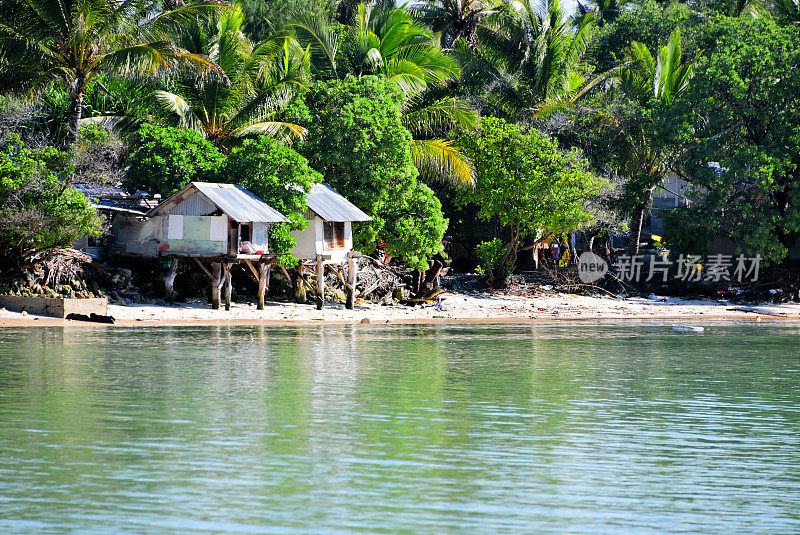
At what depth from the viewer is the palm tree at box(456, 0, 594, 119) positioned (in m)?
36.2

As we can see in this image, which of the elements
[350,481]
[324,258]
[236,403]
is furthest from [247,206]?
[350,481]

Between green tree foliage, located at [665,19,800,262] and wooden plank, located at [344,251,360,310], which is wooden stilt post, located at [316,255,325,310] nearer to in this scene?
wooden plank, located at [344,251,360,310]

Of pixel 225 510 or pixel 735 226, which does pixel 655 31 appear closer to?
pixel 735 226

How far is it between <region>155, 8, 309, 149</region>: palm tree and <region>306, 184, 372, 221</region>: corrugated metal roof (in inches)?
87.2

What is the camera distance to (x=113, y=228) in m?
30.0

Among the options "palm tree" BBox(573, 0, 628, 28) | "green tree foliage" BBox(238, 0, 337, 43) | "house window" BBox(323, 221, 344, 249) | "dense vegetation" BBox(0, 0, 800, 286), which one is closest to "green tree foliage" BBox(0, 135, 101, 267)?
"dense vegetation" BBox(0, 0, 800, 286)

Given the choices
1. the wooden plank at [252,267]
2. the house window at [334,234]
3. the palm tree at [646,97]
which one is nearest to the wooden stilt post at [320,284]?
the house window at [334,234]

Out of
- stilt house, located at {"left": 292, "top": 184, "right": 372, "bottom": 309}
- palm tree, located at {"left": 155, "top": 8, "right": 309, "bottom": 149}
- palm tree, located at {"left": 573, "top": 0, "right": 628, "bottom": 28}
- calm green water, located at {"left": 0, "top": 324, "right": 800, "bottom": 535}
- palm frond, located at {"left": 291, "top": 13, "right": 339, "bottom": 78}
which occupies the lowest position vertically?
calm green water, located at {"left": 0, "top": 324, "right": 800, "bottom": 535}

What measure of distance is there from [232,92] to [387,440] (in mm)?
20901

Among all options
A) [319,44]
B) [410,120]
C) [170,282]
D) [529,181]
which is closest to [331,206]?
[170,282]

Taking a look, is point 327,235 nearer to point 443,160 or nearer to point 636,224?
point 443,160

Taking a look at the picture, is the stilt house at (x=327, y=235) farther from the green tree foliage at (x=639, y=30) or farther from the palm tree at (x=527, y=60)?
the green tree foliage at (x=639, y=30)

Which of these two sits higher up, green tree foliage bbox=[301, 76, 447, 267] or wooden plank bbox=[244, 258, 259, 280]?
green tree foliage bbox=[301, 76, 447, 267]

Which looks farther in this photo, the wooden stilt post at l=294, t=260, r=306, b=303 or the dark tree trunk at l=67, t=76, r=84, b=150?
the wooden stilt post at l=294, t=260, r=306, b=303
